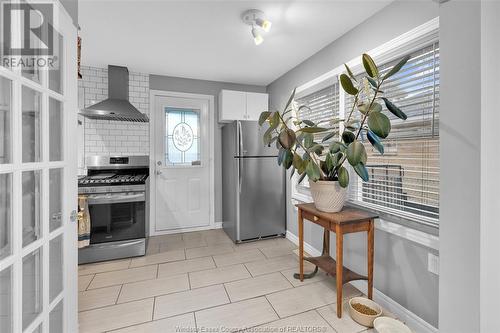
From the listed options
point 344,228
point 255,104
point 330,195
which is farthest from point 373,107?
point 255,104

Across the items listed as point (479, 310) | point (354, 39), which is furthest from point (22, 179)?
point (354, 39)

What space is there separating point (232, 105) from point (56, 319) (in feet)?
9.85

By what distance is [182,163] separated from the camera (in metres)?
3.70

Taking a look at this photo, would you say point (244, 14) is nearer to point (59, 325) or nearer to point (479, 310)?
point (479, 310)

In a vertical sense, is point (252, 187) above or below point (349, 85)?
below

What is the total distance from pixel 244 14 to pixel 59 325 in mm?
2539

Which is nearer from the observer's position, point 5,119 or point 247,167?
point 5,119

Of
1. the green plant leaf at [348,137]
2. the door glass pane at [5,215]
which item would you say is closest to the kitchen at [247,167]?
the door glass pane at [5,215]

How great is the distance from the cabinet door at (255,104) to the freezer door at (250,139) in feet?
1.45

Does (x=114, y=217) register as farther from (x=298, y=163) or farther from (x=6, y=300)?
(x=298, y=163)

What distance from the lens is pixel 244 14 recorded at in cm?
200

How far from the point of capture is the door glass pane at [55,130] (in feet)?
4.00

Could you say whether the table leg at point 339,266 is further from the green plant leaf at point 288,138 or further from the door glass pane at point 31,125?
the door glass pane at point 31,125

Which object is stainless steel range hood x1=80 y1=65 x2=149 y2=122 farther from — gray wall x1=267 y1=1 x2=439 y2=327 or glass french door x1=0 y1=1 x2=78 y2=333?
gray wall x1=267 y1=1 x2=439 y2=327
